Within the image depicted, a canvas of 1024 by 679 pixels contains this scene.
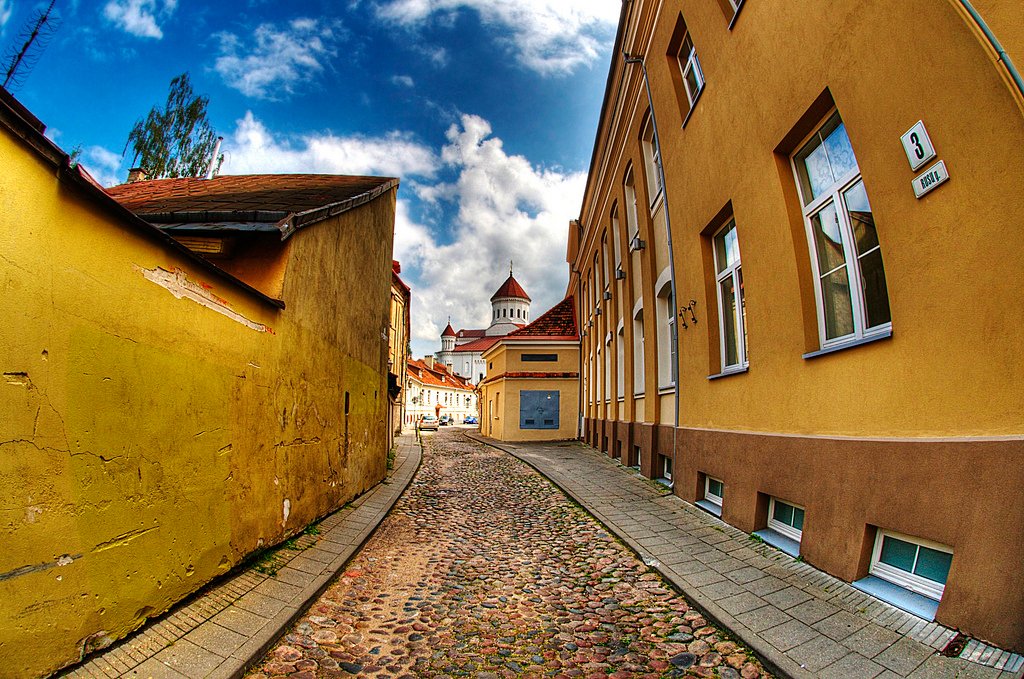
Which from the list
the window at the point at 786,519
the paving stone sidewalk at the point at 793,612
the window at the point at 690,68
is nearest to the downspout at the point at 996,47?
the paving stone sidewalk at the point at 793,612

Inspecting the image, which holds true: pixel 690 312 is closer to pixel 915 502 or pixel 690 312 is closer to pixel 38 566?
pixel 915 502

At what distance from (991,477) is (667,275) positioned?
6.16 m

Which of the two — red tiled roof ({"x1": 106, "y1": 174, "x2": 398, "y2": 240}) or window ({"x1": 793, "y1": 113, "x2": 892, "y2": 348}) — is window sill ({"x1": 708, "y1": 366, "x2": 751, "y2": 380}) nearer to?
window ({"x1": 793, "y1": 113, "x2": 892, "y2": 348})

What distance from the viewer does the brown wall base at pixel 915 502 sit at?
8.35 ft

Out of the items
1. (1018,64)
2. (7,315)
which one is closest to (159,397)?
(7,315)

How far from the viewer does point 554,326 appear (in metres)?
22.8

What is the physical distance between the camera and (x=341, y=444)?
6.76 m

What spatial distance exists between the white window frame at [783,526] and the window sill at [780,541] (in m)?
0.04

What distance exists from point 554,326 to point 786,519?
59.8ft

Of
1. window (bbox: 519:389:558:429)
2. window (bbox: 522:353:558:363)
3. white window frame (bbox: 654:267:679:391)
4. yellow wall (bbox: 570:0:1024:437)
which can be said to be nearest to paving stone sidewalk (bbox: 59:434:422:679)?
yellow wall (bbox: 570:0:1024:437)

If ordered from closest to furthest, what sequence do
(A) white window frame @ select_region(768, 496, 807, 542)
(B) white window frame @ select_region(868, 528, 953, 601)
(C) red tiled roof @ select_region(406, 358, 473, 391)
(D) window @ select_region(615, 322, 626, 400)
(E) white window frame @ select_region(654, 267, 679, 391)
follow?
1. (B) white window frame @ select_region(868, 528, 953, 601)
2. (A) white window frame @ select_region(768, 496, 807, 542)
3. (E) white window frame @ select_region(654, 267, 679, 391)
4. (D) window @ select_region(615, 322, 626, 400)
5. (C) red tiled roof @ select_region(406, 358, 473, 391)

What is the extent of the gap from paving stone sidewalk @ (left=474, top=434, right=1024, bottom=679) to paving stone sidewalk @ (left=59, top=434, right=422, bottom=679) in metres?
2.99

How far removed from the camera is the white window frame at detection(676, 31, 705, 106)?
678 centimetres

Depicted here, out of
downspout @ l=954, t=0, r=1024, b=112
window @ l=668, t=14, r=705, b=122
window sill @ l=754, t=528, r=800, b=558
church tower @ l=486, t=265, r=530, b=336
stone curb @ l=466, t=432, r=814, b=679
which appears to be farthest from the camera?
church tower @ l=486, t=265, r=530, b=336
